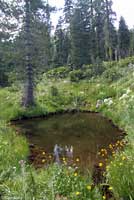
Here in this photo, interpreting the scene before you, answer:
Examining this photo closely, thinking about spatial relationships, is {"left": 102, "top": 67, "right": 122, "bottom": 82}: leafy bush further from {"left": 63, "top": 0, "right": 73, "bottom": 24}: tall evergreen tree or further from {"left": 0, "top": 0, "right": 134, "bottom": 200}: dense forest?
{"left": 63, "top": 0, "right": 73, "bottom": 24}: tall evergreen tree

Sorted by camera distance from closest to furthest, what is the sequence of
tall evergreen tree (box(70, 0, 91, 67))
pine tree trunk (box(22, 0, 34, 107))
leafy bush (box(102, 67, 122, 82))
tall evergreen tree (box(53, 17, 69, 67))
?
pine tree trunk (box(22, 0, 34, 107))
leafy bush (box(102, 67, 122, 82))
tall evergreen tree (box(70, 0, 91, 67))
tall evergreen tree (box(53, 17, 69, 67))

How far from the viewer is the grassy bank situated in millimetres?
5504

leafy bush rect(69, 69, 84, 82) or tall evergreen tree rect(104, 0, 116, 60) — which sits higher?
tall evergreen tree rect(104, 0, 116, 60)

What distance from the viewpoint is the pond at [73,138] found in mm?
9228

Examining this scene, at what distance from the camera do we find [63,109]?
21.5 m

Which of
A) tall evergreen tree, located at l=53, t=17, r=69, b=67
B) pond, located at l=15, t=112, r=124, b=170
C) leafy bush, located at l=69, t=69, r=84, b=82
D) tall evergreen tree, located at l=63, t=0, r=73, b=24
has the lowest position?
pond, located at l=15, t=112, r=124, b=170

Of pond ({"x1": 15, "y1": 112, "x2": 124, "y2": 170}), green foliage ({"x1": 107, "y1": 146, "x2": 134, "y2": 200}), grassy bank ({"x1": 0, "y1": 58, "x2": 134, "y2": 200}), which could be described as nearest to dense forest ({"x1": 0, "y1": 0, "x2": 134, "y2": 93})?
grassy bank ({"x1": 0, "y1": 58, "x2": 134, "y2": 200})

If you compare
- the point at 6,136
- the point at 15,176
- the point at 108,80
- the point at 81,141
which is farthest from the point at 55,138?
the point at 108,80

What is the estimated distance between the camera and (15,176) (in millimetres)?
6203

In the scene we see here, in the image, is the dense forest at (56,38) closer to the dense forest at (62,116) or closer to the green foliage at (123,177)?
the dense forest at (62,116)

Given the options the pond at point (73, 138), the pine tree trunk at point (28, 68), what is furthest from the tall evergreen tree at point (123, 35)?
the pond at point (73, 138)

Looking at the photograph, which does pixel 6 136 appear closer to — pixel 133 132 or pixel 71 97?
pixel 133 132

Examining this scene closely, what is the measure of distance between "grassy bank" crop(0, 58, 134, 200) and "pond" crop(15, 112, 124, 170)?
1.66ft

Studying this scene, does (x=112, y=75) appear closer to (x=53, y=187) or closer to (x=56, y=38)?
(x=53, y=187)
